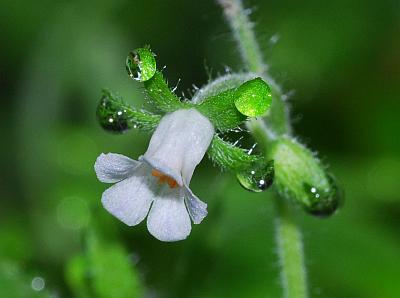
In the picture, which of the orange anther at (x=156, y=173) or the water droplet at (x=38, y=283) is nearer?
the orange anther at (x=156, y=173)

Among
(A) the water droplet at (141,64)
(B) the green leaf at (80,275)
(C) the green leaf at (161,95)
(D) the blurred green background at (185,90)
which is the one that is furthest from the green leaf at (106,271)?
(A) the water droplet at (141,64)

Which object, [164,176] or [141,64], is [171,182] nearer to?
[164,176]

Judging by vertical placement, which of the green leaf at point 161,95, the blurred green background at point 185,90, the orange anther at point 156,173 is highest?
the blurred green background at point 185,90

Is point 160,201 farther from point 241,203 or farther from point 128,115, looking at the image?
point 241,203

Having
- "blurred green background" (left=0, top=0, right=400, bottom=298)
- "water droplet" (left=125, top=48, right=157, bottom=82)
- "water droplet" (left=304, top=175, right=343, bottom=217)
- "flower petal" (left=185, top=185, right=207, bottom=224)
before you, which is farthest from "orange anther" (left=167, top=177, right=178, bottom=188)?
"blurred green background" (left=0, top=0, right=400, bottom=298)

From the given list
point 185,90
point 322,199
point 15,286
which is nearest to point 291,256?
point 322,199

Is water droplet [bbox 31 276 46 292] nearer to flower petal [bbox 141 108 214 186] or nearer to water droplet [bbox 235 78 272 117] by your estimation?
flower petal [bbox 141 108 214 186]

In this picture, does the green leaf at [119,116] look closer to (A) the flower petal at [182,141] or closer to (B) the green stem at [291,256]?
(A) the flower petal at [182,141]

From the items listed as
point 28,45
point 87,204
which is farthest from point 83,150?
point 28,45
